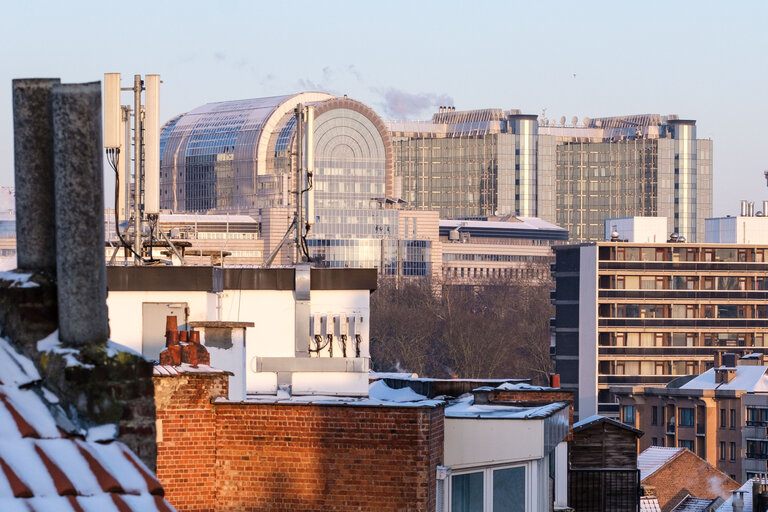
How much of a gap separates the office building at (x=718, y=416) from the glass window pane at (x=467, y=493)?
120 m

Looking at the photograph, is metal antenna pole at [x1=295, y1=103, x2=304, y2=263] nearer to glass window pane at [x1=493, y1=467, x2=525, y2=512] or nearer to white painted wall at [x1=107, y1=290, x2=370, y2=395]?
white painted wall at [x1=107, y1=290, x2=370, y2=395]

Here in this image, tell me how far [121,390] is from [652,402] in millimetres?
157444

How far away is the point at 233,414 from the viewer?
69.9 ft

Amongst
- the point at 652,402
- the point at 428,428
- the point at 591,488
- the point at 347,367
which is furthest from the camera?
the point at 652,402

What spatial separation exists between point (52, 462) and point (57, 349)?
0.83 m

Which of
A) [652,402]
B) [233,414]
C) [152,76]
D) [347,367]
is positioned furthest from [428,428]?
[652,402]

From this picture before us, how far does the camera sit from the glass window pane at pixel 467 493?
22.6 meters

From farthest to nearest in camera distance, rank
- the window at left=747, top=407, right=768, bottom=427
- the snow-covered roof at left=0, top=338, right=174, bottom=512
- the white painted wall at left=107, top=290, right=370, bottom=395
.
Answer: the window at left=747, top=407, right=768, bottom=427
the white painted wall at left=107, top=290, right=370, bottom=395
the snow-covered roof at left=0, top=338, right=174, bottom=512

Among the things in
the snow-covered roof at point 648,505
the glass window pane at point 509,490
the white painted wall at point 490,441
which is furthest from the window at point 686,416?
the white painted wall at point 490,441

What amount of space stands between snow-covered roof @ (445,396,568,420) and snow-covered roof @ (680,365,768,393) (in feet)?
416

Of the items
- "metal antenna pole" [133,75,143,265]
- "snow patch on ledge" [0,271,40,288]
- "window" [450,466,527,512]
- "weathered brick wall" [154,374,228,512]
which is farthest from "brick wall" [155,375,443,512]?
"metal antenna pole" [133,75,143,265]

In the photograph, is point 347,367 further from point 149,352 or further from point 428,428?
point 428,428

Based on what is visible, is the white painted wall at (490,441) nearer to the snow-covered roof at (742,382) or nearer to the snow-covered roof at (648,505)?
the snow-covered roof at (648,505)

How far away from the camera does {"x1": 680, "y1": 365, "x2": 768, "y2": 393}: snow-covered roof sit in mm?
151887
